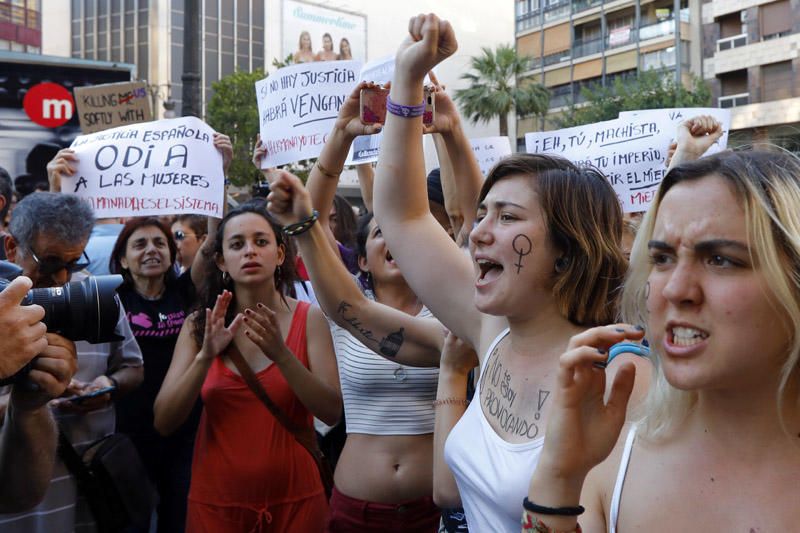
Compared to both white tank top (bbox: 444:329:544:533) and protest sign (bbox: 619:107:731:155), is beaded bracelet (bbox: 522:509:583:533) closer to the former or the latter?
white tank top (bbox: 444:329:544:533)

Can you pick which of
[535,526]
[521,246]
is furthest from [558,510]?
[521,246]

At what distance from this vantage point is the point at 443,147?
3.47 metres

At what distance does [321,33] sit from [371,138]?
59.1 m

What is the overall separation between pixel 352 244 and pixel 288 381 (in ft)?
7.39

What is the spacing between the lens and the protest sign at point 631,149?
15.8 ft

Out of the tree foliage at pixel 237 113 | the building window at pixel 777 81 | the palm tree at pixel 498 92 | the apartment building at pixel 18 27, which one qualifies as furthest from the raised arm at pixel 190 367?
the palm tree at pixel 498 92

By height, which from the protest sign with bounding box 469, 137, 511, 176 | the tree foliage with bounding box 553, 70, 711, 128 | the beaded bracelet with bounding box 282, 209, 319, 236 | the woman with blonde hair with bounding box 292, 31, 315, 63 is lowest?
the beaded bracelet with bounding box 282, 209, 319, 236

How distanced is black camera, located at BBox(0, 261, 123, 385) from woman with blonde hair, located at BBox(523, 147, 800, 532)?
1.25m

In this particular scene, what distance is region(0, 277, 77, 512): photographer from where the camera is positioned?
1.89 meters

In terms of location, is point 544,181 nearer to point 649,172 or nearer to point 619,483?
point 619,483

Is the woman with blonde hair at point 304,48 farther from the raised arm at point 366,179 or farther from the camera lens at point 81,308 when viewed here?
the camera lens at point 81,308

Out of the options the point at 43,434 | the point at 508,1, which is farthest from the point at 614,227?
the point at 508,1

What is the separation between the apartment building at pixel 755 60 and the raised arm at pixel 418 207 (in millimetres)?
32157

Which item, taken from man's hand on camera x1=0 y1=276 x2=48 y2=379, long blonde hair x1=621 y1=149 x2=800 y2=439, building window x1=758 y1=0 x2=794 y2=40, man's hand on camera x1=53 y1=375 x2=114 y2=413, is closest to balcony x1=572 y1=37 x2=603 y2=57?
building window x1=758 y1=0 x2=794 y2=40
